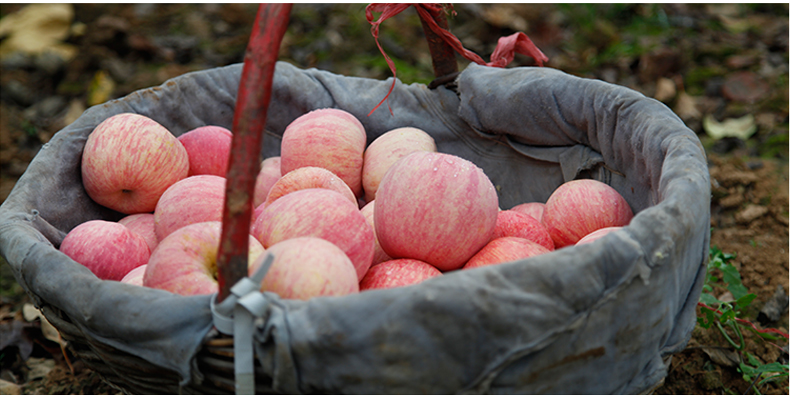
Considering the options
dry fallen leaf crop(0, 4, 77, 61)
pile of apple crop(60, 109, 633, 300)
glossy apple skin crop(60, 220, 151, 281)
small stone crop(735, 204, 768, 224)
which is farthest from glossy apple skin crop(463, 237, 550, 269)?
dry fallen leaf crop(0, 4, 77, 61)

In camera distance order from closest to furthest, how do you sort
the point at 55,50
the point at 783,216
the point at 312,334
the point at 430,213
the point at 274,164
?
1. the point at 312,334
2. the point at 430,213
3. the point at 274,164
4. the point at 783,216
5. the point at 55,50

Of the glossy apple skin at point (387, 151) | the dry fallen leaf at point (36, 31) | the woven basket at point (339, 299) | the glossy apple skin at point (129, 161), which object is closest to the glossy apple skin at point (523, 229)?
the woven basket at point (339, 299)

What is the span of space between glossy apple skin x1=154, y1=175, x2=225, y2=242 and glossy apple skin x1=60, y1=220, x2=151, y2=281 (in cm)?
11

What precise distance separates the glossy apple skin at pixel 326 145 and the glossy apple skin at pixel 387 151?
4 cm

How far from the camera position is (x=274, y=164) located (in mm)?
2109

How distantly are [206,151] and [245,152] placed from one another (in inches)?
43.9

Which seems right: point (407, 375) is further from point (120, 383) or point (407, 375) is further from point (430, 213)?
point (120, 383)

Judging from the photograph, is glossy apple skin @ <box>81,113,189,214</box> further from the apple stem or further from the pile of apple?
the apple stem

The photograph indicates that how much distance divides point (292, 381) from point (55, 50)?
4.44 m

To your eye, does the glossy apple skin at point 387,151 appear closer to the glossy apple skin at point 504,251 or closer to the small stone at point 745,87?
the glossy apple skin at point 504,251

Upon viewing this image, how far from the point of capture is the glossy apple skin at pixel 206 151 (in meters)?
1.99

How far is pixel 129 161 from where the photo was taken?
1.75 m

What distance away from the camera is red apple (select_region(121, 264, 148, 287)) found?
1399 mm

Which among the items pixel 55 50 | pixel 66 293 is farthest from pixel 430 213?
pixel 55 50
